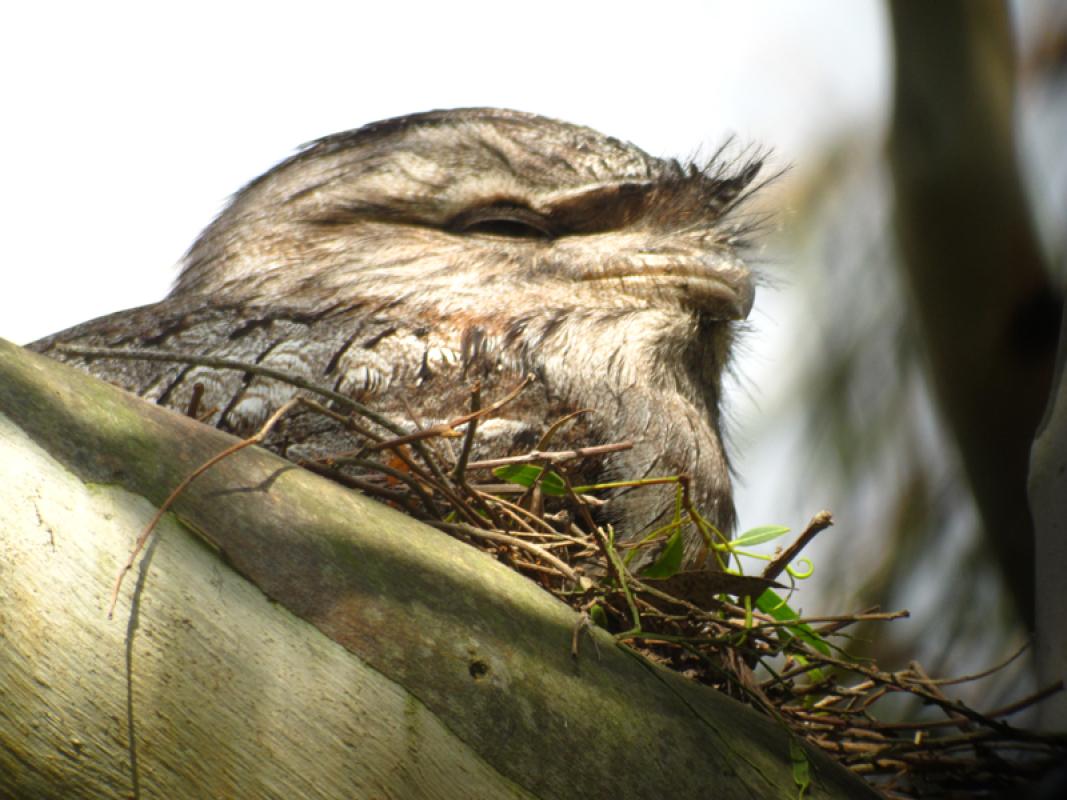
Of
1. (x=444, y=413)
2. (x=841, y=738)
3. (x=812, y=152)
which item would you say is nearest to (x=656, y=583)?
(x=841, y=738)

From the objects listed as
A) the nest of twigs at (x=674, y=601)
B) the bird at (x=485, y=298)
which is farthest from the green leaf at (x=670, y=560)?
the bird at (x=485, y=298)

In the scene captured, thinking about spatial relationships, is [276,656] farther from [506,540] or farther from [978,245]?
[978,245]

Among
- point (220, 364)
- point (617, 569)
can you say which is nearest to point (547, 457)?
point (617, 569)

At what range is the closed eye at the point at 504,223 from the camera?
135 inches

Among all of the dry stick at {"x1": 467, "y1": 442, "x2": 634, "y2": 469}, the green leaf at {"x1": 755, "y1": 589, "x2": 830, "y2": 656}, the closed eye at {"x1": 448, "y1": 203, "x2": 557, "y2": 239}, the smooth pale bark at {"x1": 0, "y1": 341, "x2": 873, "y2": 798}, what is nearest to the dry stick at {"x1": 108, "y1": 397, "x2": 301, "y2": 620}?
the smooth pale bark at {"x1": 0, "y1": 341, "x2": 873, "y2": 798}

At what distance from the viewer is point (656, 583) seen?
2256 mm

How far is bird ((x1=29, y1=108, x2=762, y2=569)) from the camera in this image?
2.65 meters

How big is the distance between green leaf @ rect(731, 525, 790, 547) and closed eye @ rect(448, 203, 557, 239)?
1.18 meters

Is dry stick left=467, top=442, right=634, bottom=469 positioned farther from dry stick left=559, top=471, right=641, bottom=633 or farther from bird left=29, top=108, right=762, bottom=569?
bird left=29, top=108, right=762, bottom=569

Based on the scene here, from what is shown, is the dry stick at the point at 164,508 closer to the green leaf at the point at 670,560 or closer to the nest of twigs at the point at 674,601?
the nest of twigs at the point at 674,601

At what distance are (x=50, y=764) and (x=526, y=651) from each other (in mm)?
687

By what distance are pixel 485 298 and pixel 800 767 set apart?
1.60 m

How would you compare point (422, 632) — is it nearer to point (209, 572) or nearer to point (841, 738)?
point (209, 572)

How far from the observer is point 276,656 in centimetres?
159
